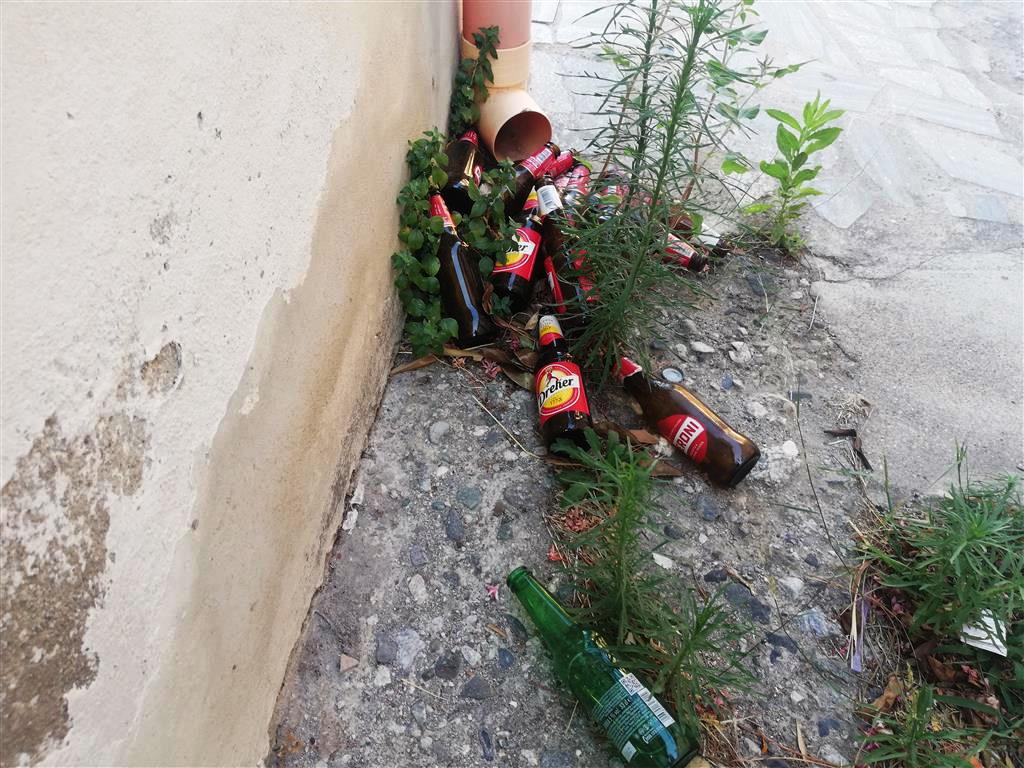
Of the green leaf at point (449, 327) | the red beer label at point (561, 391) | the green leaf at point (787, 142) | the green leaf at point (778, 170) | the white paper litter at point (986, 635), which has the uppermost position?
the green leaf at point (787, 142)

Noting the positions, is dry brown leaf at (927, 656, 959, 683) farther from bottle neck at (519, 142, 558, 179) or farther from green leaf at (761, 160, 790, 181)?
bottle neck at (519, 142, 558, 179)

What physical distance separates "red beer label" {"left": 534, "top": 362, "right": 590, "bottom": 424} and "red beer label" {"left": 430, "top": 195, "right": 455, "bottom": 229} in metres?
0.57

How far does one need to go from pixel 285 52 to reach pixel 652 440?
133cm

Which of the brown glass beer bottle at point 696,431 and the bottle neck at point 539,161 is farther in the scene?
the bottle neck at point 539,161

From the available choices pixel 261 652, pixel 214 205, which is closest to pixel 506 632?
pixel 261 652

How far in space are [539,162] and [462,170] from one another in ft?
0.97

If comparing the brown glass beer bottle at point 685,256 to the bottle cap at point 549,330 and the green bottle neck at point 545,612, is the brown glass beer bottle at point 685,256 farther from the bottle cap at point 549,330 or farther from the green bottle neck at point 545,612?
the green bottle neck at point 545,612

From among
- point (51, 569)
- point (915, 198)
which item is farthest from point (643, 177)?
point (915, 198)

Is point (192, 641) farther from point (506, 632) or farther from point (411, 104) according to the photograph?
point (411, 104)

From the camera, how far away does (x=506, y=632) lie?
5.34 ft

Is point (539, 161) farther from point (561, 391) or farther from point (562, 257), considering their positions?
point (561, 391)

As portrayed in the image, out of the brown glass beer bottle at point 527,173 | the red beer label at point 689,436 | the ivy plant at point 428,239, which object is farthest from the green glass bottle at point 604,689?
the brown glass beer bottle at point 527,173

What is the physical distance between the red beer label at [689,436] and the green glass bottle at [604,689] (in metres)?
0.60

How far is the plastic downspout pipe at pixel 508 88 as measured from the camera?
2.66m
